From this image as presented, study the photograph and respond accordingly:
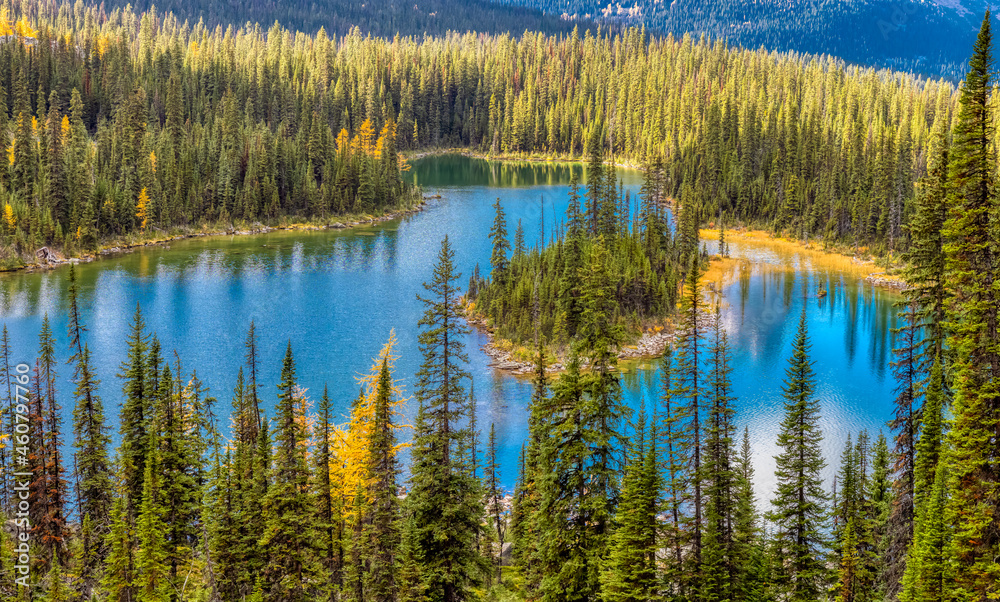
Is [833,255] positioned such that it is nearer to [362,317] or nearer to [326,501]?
[362,317]

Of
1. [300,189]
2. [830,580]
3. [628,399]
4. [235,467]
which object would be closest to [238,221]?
[300,189]

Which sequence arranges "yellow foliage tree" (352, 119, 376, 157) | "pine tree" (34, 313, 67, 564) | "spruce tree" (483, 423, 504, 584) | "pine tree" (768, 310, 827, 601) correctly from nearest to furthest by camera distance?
"pine tree" (768, 310, 827, 601) < "pine tree" (34, 313, 67, 564) < "spruce tree" (483, 423, 504, 584) < "yellow foliage tree" (352, 119, 376, 157)

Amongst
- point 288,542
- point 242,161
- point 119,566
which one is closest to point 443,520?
point 288,542

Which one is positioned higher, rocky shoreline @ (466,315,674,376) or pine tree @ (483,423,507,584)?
rocky shoreline @ (466,315,674,376)

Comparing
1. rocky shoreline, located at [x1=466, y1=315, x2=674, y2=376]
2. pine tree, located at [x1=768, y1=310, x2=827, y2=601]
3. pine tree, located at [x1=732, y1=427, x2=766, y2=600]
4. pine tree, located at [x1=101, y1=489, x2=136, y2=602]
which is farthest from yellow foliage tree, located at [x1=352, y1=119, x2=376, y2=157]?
pine tree, located at [x1=732, y1=427, x2=766, y2=600]

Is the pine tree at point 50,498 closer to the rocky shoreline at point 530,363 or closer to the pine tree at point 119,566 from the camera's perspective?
the pine tree at point 119,566

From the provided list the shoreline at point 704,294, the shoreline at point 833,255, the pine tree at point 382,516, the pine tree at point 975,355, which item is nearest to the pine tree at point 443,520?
the pine tree at point 382,516

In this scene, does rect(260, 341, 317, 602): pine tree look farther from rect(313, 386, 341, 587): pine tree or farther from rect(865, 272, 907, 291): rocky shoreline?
rect(865, 272, 907, 291): rocky shoreline
